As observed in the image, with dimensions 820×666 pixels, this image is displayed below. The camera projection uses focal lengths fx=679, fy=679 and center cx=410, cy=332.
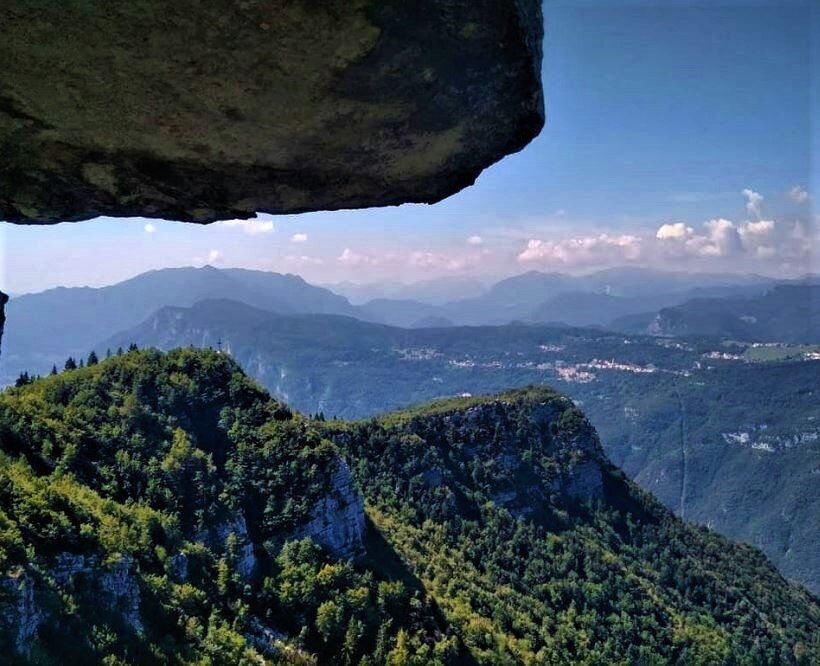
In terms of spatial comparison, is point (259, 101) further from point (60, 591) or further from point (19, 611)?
point (60, 591)

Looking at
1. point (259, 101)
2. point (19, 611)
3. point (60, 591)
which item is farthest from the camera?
point (60, 591)

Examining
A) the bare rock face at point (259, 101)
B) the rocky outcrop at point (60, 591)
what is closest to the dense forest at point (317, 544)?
the rocky outcrop at point (60, 591)

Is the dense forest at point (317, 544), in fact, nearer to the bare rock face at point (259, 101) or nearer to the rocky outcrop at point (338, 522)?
the rocky outcrop at point (338, 522)

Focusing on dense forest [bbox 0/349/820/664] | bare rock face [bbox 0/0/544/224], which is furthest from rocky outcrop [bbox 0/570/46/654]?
bare rock face [bbox 0/0/544/224]

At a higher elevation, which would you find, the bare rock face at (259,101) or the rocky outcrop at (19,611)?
the bare rock face at (259,101)

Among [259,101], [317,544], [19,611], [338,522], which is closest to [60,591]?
[19,611]

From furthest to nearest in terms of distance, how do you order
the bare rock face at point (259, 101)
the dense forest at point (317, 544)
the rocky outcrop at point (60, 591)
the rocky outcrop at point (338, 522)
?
the rocky outcrop at point (338, 522)
the dense forest at point (317, 544)
the rocky outcrop at point (60, 591)
the bare rock face at point (259, 101)
